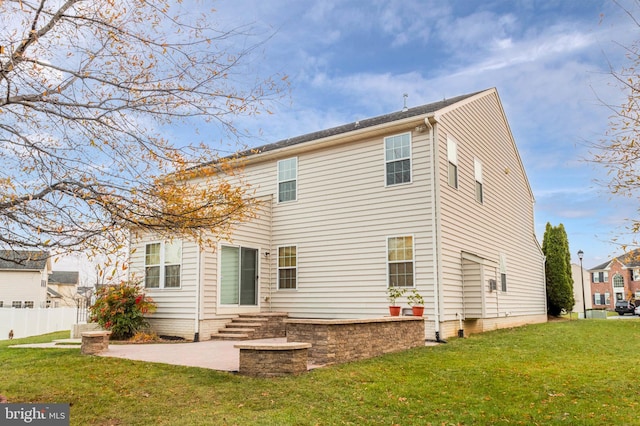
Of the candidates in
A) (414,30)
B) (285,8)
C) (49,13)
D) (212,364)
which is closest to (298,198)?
(414,30)

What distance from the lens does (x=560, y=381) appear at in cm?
763

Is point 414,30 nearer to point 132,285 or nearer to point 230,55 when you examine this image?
point 230,55

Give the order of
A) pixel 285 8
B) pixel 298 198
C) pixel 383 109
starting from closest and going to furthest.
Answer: pixel 285 8 → pixel 298 198 → pixel 383 109

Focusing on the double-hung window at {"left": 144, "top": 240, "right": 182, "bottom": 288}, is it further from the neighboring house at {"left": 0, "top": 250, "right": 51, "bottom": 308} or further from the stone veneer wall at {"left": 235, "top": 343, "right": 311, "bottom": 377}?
the neighboring house at {"left": 0, "top": 250, "right": 51, "bottom": 308}

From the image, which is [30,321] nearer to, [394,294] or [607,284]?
[394,294]

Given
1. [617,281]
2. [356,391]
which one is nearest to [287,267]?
[356,391]

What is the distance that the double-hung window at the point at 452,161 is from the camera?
44.8ft

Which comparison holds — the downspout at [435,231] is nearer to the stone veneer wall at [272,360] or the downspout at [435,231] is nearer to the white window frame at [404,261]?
the white window frame at [404,261]

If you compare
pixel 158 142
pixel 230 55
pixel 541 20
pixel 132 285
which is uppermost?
pixel 541 20

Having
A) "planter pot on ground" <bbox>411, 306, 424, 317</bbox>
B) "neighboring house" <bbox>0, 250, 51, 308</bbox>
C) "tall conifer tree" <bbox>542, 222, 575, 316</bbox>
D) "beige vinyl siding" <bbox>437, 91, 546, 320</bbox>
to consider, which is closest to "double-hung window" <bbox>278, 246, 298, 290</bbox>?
"planter pot on ground" <bbox>411, 306, 424, 317</bbox>

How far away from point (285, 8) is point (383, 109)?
11.4m

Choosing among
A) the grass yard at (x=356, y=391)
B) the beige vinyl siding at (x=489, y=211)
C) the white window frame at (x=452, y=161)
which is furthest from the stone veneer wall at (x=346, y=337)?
the white window frame at (x=452, y=161)

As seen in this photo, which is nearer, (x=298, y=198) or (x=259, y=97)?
(x=259, y=97)

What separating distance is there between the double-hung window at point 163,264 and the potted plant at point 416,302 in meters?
6.20
